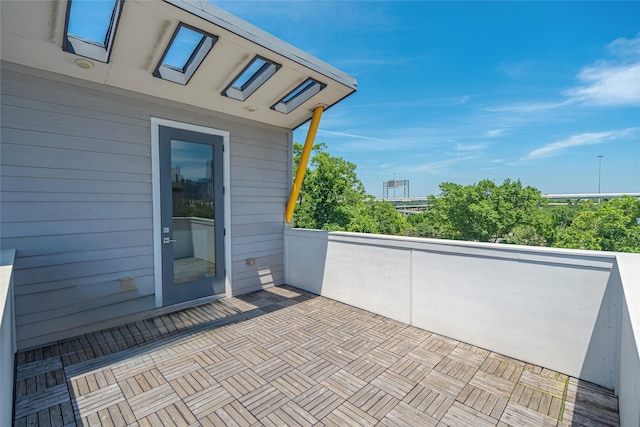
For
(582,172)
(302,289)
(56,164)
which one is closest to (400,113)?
(302,289)

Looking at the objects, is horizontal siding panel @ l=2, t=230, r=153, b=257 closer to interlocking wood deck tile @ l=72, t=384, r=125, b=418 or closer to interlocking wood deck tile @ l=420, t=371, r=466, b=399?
interlocking wood deck tile @ l=72, t=384, r=125, b=418

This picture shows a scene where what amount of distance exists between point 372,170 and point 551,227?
17.3 meters

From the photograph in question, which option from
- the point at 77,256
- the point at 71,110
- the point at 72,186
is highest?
the point at 71,110

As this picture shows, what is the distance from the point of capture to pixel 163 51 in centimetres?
241

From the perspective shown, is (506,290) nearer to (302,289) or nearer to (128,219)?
(302,289)

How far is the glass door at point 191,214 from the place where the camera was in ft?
10.7

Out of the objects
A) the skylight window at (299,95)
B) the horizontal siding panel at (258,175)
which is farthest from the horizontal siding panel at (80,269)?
the skylight window at (299,95)

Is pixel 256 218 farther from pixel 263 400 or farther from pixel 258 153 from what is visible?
pixel 263 400

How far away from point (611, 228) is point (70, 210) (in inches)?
994

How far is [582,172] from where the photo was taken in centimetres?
3606

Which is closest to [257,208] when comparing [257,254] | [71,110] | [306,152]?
[257,254]

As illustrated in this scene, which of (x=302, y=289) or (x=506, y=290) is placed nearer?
(x=506, y=290)

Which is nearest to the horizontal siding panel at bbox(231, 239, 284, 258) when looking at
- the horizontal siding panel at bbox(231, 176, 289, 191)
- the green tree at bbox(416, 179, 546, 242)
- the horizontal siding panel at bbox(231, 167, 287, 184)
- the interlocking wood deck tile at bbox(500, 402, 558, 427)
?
the horizontal siding panel at bbox(231, 176, 289, 191)

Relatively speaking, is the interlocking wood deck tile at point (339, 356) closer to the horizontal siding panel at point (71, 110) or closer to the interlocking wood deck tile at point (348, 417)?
the interlocking wood deck tile at point (348, 417)
